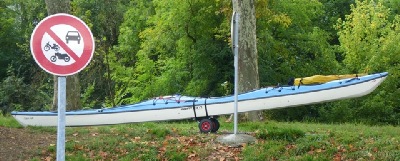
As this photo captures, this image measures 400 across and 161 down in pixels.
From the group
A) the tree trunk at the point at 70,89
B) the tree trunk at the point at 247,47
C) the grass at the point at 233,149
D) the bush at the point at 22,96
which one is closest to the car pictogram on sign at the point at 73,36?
the grass at the point at 233,149

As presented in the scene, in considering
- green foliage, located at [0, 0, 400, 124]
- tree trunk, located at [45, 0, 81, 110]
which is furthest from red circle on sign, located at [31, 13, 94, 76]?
green foliage, located at [0, 0, 400, 124]

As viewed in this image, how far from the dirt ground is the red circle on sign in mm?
3679

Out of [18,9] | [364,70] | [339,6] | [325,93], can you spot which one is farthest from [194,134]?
[18,9]

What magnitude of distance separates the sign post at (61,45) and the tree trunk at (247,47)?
8.90 meters

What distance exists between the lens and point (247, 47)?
1419 centimetres

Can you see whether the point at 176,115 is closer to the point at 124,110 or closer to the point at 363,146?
the point at 124,110

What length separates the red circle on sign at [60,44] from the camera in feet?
17.5

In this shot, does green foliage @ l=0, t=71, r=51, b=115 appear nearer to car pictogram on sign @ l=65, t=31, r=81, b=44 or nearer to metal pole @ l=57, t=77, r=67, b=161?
metal pole @ l=57, t=77, r=67, b=161

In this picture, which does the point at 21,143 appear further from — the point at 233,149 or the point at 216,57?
the point at 216,57

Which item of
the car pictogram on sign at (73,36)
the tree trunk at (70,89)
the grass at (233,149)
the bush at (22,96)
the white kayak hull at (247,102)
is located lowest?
the grass at (233,149)

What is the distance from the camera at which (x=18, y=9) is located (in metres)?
36.2

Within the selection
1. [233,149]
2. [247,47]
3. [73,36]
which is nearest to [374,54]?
[247,47]

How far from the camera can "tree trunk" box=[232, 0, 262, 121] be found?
1402cm

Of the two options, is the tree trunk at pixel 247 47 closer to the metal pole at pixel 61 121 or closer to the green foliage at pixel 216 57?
the green foliage at pixel 216 57
